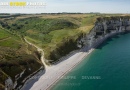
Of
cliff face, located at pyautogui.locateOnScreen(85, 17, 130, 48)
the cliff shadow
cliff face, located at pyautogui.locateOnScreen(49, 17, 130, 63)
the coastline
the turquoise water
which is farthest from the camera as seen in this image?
cliff face, located at pyautogui.locateOnScreen(85, 17, 130, 48)

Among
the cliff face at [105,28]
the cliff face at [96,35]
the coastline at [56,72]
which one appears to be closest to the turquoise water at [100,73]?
the coastline at [56,72]

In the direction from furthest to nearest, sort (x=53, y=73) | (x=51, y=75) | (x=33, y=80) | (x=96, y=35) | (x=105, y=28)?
(x=105, y=28), (x=96, y=35), (x=53, y=73), (x=51, y=75), (x=33, y=80)

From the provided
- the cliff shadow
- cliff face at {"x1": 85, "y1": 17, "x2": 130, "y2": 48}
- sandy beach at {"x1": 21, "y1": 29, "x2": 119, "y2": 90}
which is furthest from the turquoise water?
cliff face at {"x1": 85, "y1": 17, "x2": 130, "y2": 48}

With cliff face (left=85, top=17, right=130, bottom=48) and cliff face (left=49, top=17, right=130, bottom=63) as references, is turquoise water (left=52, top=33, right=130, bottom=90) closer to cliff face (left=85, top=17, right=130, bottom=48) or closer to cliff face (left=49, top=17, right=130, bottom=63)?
cliff face (left=49, top=17, right=130, bottom=63)

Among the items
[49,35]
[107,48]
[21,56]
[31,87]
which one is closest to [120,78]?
[31,87]

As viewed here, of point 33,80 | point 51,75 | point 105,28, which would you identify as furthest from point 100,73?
point 105,28

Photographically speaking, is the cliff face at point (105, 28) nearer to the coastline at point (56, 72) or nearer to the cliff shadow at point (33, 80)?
the coastline at point (56, 72)

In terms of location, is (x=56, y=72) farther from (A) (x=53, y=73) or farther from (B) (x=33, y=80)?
(B) (x=33, y=80)

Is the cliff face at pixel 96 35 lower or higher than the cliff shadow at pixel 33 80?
higher
